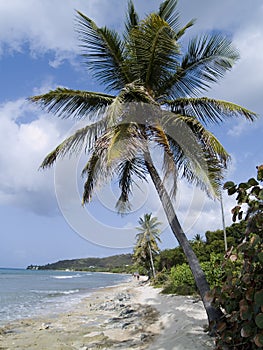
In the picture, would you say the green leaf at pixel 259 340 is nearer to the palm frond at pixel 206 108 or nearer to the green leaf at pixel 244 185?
the green leaf at pixel 244 185

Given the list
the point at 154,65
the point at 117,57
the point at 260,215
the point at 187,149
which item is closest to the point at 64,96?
the point at 117,57

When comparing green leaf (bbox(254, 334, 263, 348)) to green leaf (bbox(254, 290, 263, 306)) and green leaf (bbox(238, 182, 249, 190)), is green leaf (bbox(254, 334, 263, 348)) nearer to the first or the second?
green leaf (bbox(254, 290, 263, 306))

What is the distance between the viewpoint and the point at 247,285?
3453 millimetres

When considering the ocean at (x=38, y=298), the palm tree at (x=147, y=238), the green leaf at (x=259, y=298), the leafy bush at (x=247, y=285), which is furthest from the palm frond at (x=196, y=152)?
the palm tree at (x=147, y=238)

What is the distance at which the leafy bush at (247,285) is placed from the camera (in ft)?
10.0

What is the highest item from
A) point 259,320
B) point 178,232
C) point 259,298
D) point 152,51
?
point 152,51

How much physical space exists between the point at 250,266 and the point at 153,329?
7844mm

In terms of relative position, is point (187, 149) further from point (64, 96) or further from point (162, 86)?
point (64, 96)

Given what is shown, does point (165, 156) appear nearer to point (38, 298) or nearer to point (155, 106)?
point (155, 106)

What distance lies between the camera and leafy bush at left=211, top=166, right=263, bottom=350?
10.0 feet

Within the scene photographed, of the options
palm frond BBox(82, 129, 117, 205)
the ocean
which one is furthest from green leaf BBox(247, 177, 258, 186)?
the ocean

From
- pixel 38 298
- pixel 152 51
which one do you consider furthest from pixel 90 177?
pixel 38 298

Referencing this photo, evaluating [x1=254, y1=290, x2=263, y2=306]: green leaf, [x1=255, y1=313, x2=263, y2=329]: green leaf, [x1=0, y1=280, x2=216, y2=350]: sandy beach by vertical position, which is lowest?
[x1=0, y1=280, x2=216, y2=350]: sandy beach

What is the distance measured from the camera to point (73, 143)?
25.2 ft
